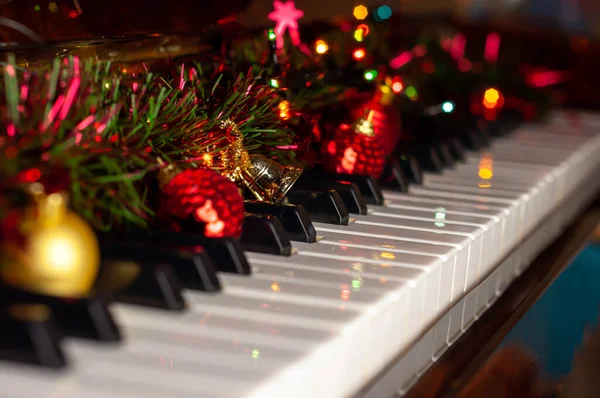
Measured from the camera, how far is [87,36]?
54.2 inches

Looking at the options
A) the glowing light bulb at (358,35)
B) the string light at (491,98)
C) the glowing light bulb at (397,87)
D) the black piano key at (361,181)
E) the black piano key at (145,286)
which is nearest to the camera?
the black piano key at (145,286)

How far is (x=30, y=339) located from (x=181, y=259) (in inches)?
10.2

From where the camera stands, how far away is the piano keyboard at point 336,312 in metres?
0.75

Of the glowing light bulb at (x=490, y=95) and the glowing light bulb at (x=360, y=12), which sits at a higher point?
the glowing light bulb at (x=360, y=12)

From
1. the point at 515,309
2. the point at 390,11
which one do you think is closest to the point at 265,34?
the point at 515,309

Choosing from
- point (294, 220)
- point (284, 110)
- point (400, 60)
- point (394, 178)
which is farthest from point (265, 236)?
point (400, 60)

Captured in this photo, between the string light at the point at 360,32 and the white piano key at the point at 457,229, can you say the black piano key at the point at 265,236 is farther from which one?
the string light at the point at 360,32

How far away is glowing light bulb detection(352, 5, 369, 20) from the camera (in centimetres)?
232

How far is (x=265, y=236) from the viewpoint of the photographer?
3.81ft

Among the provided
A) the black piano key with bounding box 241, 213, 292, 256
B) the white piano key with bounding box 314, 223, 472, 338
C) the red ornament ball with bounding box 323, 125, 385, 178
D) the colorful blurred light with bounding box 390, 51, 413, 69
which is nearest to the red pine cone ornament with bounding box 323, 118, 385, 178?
the red ornament ball with bounding box 323, 125, 385, 178

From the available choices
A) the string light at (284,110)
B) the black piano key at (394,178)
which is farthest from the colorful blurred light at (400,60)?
the string light at (284,110)

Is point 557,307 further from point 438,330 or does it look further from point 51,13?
point 51,13

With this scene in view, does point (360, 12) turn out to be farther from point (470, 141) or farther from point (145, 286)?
point (145, 286)

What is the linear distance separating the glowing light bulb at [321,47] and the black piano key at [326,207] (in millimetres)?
517
